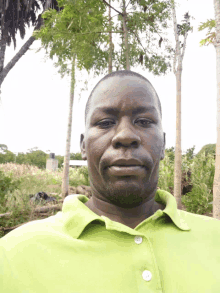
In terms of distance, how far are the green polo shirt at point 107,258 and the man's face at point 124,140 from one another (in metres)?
0.14

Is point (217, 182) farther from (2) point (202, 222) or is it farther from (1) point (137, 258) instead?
(1) point (137, 258)

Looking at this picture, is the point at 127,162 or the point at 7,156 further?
the point at 7,156

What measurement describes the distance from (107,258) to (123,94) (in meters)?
0.74

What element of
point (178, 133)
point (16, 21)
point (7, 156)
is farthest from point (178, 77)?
point (7, 156)

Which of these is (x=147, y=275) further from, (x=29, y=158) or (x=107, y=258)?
(x=29, y=158)

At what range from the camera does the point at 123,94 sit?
125 cm

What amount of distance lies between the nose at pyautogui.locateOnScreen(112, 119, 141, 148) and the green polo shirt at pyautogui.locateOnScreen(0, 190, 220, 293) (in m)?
0.34

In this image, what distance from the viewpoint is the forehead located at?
4.04 ft

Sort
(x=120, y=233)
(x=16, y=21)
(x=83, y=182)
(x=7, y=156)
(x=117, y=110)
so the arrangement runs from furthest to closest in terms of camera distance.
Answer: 1. (x=7, y=156)
2. (x=16, y=21)
3. (x=83, y=182)
4. (x=117, y=110)
5. (x=120, y=233)

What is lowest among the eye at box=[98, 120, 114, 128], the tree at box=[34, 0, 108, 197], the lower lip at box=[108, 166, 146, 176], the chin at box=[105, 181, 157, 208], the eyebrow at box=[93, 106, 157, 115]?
the chin at box=[105, 181, 157, 208]

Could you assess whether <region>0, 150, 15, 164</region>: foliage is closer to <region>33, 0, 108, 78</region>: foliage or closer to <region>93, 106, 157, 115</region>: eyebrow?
<region>33, 0, 108, 78</region>: foliage

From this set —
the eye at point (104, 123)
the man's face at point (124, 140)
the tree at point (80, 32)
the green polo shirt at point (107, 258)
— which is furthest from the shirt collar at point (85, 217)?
the tree at point (80, 32)

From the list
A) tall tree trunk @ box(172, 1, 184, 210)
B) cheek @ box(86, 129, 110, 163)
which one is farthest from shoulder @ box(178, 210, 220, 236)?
tall tree trunk @ box(172, 1, 184, 210)

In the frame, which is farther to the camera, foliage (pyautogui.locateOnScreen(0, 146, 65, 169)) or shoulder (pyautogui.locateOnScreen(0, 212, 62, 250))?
foliage (pyautogui.locateOnScreen(0, 146, 65, 169))
